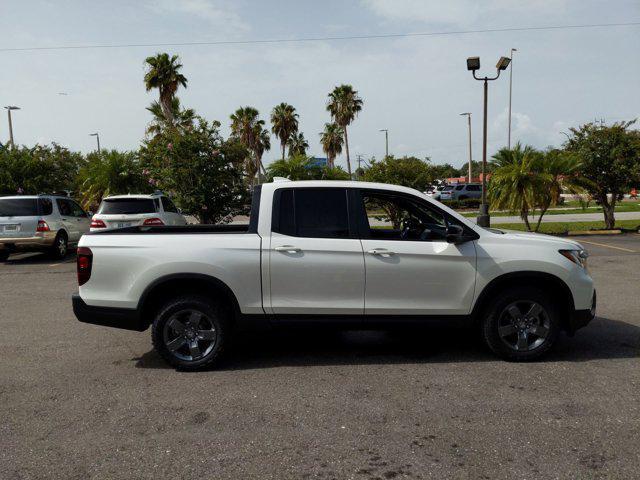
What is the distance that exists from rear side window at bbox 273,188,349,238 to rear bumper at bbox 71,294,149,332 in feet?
4.93

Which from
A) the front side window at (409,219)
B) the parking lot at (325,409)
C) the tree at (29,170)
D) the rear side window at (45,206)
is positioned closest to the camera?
the parking lot at (325,409)

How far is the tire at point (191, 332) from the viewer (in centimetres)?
492

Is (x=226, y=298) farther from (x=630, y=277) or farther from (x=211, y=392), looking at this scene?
(x=630, y=277)

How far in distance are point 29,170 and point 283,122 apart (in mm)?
32595

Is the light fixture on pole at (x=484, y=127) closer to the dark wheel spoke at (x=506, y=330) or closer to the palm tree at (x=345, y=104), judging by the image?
the dark wheel spoke at (x=506, y=330)

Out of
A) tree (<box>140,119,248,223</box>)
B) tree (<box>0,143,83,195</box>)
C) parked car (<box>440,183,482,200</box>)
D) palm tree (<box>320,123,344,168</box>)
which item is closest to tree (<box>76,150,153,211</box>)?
tree (<box>0,143,83,195</box>)

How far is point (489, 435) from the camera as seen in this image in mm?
3631

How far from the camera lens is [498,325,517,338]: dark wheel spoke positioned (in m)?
5.07

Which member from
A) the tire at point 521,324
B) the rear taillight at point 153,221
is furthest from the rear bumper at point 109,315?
the rear taillight at point 153,221

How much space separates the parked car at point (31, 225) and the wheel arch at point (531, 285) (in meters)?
11.4

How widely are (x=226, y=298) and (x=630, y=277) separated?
7.93 meters

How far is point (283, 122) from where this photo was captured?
51844mm

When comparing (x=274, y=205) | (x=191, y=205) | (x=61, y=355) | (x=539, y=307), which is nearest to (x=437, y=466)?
(x=539, y=307)

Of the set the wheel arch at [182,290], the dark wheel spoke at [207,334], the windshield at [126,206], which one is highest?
the windshield at [126,206]
